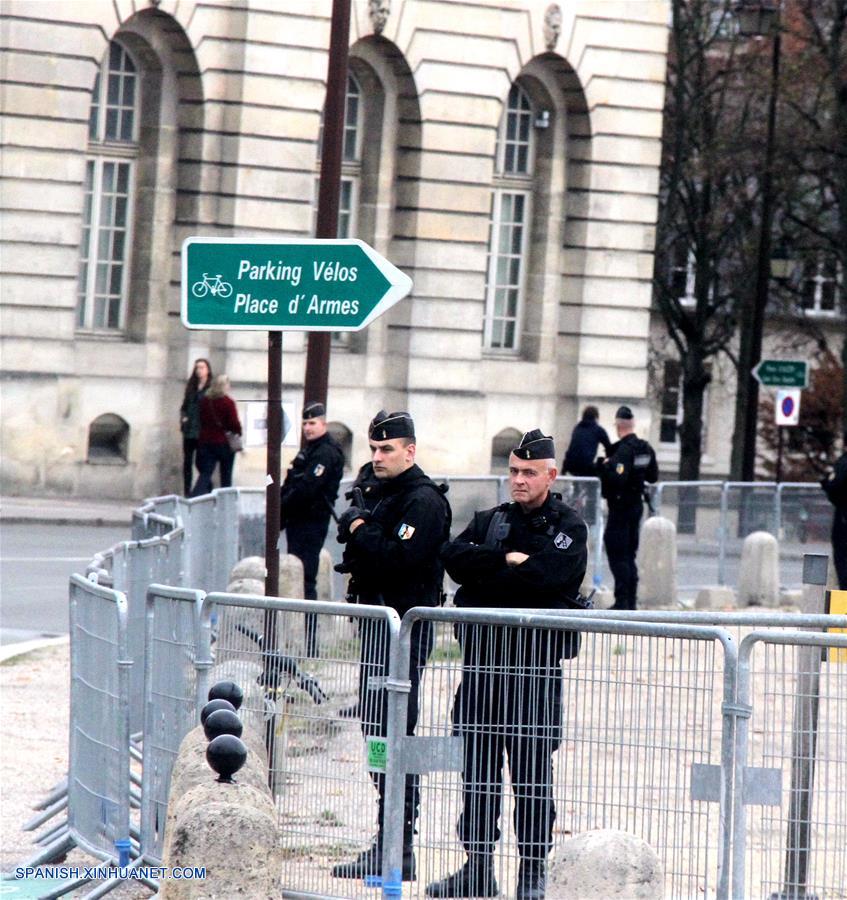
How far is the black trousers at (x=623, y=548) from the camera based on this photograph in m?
18.6

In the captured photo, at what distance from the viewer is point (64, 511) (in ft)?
83.7

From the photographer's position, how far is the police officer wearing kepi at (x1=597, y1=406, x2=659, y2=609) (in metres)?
18.4

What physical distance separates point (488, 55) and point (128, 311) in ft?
22.0

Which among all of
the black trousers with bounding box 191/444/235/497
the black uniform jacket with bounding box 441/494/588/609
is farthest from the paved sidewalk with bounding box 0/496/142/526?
the black uniform jacket with bounding box 441/494/588/609

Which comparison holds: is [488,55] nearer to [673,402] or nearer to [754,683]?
[673,402]

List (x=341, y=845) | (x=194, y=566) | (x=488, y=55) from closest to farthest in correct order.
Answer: (x=341, y=845) → (x=194, y=566) → (x=488, y=55)

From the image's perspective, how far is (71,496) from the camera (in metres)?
27.8

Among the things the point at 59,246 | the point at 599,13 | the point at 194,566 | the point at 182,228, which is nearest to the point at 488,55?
the point at 599,13

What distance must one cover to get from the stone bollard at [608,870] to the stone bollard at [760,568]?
1500 centimetres

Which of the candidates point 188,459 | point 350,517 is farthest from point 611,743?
point 188,459

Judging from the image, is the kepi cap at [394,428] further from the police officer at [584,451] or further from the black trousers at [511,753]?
the police officer at [584,451]

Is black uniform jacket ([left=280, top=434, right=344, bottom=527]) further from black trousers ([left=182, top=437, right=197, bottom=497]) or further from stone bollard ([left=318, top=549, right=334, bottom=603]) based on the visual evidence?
black trousers ([left=182, top=437, right=197, bottom=497])

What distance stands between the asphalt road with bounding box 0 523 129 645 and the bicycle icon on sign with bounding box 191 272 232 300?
6600 millimetres

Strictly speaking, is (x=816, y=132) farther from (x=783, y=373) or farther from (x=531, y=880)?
(x=531, y=880)
